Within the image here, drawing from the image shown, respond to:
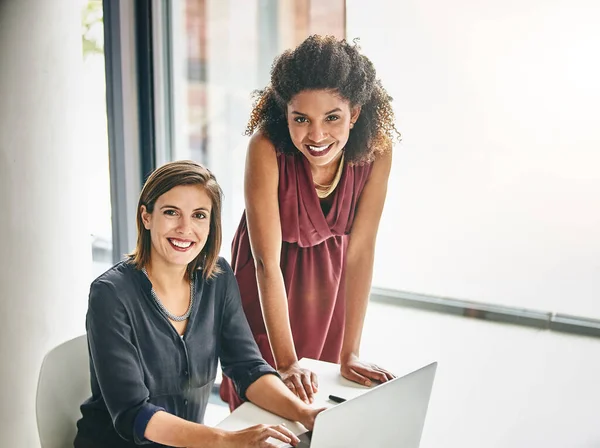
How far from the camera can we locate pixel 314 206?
82.4 inches

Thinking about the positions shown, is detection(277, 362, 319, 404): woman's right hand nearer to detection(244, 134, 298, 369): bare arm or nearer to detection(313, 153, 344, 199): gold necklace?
detection(244, 134, 298, 369): bare arm

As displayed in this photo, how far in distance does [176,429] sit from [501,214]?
119cm

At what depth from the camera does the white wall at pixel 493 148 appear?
86.3 inches

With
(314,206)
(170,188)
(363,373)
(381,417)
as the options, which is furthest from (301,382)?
(170,188)

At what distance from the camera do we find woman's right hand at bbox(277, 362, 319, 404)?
1896 mm

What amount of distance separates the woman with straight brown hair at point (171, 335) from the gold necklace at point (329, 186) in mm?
345

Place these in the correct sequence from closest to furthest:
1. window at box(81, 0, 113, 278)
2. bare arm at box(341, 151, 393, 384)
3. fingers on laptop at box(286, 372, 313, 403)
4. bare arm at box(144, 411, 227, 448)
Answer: bare arm at box(144, 411, 227, 448)
fingers on laptop at box(286, 372, 313, 403)
bare arm at box(341, 151, 393, 384)
window at box(81, 0, 113, 278)

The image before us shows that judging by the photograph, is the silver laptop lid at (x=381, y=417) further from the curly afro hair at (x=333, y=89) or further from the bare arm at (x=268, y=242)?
the curly afro hair at (x=333, y=89)

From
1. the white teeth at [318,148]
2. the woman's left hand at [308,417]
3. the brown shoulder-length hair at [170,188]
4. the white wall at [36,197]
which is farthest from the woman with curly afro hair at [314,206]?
the white wall at [36,197]

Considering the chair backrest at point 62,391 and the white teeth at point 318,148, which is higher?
the white teeth at point 318,148

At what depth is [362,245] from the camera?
2.17 m

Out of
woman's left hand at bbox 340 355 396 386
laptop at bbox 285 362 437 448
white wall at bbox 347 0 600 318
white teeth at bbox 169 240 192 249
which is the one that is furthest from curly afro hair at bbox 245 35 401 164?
laptop at bbox 285 362 437 448

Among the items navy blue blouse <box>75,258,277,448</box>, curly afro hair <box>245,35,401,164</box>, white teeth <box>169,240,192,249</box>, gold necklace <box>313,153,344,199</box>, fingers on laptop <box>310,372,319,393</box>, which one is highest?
curly afro hair <box>245,35,401,164</box>

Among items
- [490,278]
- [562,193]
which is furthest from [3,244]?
[562,193]
